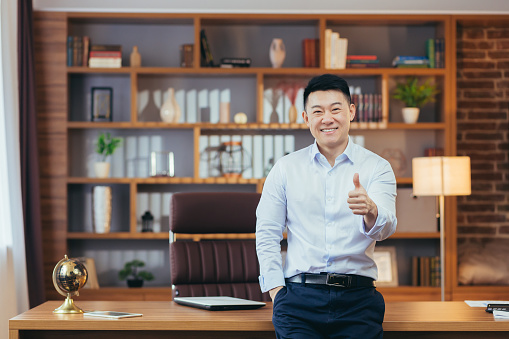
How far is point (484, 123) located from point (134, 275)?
284 centimetres

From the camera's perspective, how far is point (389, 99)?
4910mm

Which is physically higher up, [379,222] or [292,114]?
[292,114]

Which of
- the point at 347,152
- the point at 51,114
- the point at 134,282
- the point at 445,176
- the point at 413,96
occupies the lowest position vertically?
the point at 134,282

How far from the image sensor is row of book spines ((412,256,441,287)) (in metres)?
4.68

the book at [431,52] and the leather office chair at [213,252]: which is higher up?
the book at [431,52]

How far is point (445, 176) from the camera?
163 inches

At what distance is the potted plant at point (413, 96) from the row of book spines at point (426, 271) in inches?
39.1

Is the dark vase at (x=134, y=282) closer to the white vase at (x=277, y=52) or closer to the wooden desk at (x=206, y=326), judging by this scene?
the white vase at (x=277, y=52)

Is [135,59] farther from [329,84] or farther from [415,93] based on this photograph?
[329,84]

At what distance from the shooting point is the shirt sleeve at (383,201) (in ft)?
6.10

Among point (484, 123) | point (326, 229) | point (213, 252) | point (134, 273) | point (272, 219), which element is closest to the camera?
point (326, 229)

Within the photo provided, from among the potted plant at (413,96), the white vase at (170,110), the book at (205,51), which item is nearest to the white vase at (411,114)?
the potted plant at (413,96)

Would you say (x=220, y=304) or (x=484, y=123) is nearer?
(x=220, y=304)

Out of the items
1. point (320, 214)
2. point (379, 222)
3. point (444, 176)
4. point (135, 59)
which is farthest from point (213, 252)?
point (135, 59)
